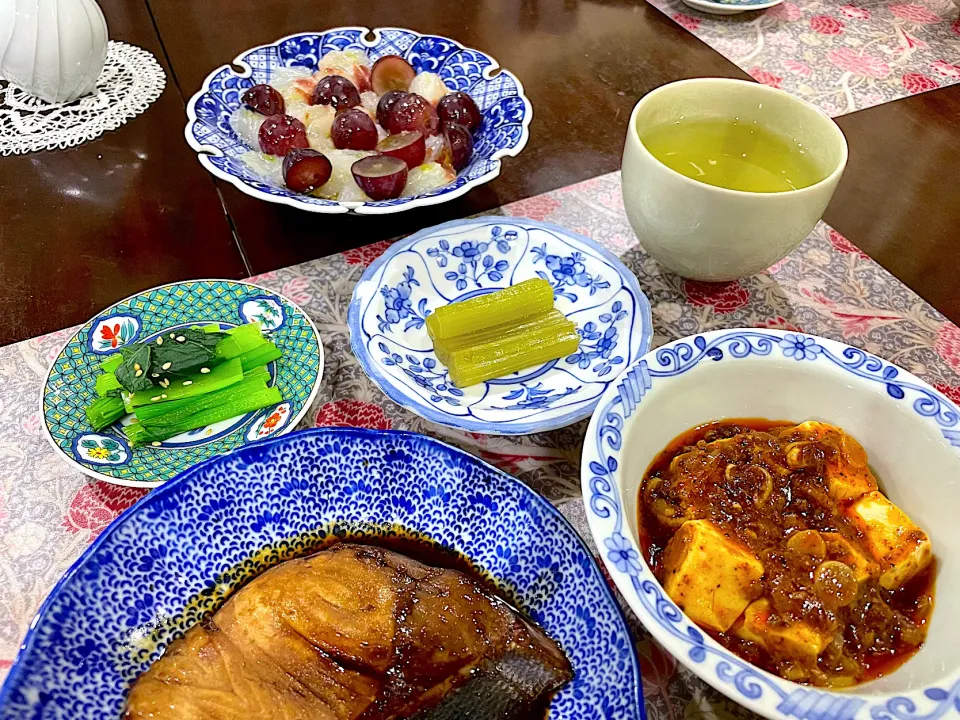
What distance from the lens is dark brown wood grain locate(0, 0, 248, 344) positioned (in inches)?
60.4

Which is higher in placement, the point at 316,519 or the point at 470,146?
the point at 470,146

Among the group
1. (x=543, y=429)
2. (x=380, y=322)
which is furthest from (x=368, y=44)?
(x=543, y=429)

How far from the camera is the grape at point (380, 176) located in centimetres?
158

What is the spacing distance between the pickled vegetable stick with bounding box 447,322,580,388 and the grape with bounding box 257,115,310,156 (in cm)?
75

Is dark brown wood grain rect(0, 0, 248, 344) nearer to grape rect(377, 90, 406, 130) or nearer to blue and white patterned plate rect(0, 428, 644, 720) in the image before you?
grape rect(377, 90, 406, 130)

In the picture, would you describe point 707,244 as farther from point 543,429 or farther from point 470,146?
point 470,146

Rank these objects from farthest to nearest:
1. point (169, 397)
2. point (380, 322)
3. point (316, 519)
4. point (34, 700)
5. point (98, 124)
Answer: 1. point (98, 124)
2. point (380, 322)
3. point (169, 397)
4. point (316, 519)
5. point (34, 700)

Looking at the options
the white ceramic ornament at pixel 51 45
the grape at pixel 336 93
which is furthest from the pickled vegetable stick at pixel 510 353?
the white ceramic ornament at pixel 51 45

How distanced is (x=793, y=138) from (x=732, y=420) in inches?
28.1

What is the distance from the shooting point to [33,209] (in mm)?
1757

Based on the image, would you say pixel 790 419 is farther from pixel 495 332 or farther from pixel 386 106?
pixel 386 106

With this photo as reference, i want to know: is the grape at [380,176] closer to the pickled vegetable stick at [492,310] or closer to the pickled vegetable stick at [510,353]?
the pickled vegetable stick at [492,310]

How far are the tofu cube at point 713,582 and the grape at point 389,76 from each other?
1559 mm

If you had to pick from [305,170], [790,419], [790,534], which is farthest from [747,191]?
[305,170]
